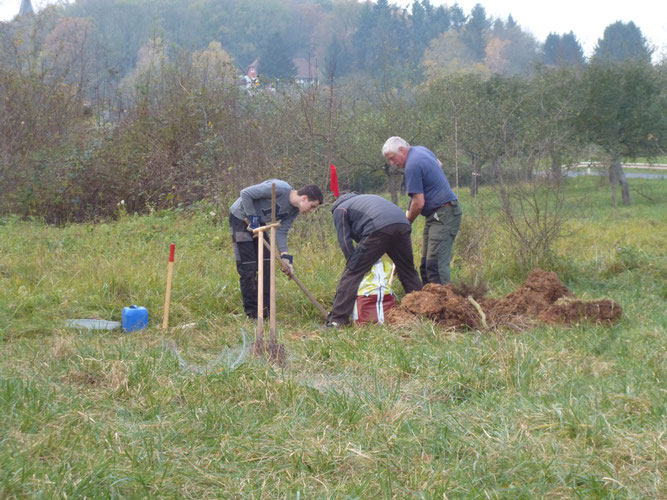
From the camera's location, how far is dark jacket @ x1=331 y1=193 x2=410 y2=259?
624 cm

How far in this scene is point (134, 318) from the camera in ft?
20.1

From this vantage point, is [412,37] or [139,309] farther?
[412,37]

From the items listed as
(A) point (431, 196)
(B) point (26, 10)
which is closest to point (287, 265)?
(A) point (431, 196)

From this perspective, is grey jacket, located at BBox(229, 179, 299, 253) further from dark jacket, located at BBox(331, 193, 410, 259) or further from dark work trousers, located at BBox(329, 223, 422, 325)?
dark work trousers, located at BBox(329, 223, 422, 325)

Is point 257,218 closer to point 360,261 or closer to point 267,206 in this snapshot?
point 267,206

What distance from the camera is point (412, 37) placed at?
74.1m

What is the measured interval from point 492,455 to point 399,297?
4.04 meters

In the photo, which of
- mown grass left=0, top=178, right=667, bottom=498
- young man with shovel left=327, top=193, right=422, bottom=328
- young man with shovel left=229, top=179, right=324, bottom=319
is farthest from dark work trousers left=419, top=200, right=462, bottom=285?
young man with shovel left=229, top=179, right=324, bottom=319

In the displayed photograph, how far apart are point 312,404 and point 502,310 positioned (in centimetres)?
284

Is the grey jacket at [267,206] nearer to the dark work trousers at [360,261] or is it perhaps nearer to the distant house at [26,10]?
the dark work trousers at [360,261]

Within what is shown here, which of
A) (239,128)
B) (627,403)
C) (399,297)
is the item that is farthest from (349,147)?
(627,403)

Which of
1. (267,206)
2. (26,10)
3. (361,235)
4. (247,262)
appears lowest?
(247,262)

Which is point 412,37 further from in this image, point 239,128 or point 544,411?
point 544,411

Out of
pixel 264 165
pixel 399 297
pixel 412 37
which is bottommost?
pixel 399 297
